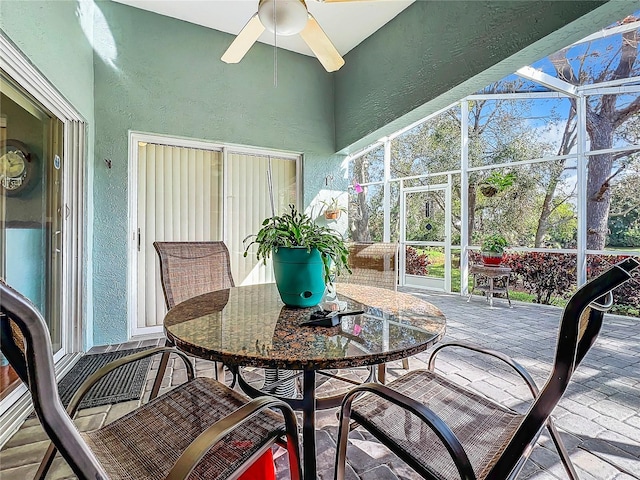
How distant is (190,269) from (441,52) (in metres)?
2.73

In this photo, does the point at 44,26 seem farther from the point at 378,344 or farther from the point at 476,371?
the point at 476,371

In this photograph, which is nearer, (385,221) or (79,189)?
(79,189)

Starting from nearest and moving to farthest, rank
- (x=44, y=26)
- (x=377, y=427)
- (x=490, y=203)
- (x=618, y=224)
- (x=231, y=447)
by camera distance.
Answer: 1. (x=231, y=447)
2. (x=377, y=427)
3. (x=44, y=26)
4. (x=618, y=224)
5. (x=490, y=203)

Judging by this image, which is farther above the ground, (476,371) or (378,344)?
(378,344)

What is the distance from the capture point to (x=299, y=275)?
4.62 ft

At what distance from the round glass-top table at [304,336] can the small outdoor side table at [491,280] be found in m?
4.00

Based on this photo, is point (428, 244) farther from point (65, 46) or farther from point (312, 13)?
point (65, 46)

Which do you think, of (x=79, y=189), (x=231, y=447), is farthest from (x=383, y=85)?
A: (x=231, y=447)

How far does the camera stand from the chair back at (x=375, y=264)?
7.70ft

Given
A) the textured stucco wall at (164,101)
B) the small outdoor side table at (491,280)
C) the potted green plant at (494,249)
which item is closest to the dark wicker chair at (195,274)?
the textured stucco wall at (164,101)

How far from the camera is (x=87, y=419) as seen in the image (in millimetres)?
1885

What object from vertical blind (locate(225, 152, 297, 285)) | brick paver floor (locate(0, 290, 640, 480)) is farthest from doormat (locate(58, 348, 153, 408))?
vertical blind (locate(225, 152, 297, 285))

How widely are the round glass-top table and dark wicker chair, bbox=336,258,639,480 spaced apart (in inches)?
4.7

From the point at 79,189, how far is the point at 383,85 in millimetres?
3160
